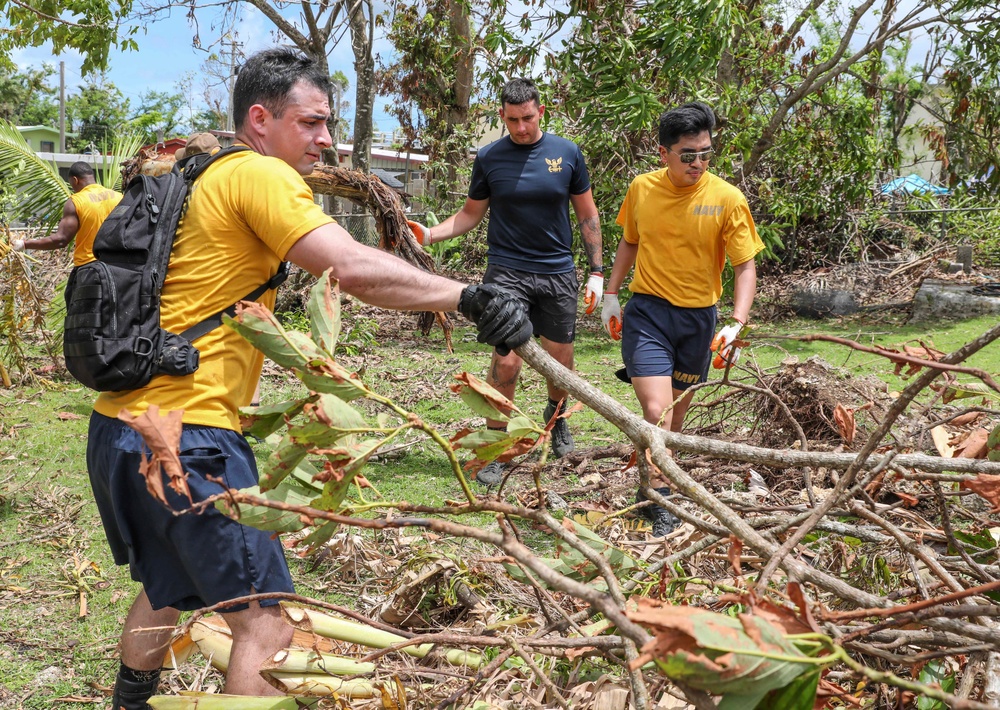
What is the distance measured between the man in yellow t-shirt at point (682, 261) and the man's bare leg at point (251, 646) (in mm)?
2406

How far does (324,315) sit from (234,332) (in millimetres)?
647

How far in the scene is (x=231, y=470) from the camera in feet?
7.39

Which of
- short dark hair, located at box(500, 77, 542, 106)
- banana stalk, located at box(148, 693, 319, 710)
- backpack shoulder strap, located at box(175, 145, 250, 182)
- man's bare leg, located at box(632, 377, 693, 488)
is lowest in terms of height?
banana stalk, located at box(148, 693, 319, 710)

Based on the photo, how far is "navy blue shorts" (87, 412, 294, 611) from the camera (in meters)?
2.15

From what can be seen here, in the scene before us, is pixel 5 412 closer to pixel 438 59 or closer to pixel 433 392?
pixel 433 392

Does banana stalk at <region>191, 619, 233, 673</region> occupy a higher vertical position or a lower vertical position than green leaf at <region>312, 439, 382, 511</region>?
lower

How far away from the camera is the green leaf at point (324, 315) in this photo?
1.75 meters

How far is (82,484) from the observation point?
525cm

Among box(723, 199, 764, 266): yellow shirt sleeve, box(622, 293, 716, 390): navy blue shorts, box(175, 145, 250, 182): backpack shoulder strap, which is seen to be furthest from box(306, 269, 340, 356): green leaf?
box(723, 199, 764, 266): yellow shirt sleeve

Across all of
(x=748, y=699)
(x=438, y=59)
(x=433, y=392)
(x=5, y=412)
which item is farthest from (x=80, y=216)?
(x=438, y=59)

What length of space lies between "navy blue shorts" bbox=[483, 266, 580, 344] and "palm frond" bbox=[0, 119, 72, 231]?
4.97 metres

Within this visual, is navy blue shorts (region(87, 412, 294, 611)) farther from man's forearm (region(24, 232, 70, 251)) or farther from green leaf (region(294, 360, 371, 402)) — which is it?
man's forearm (region(24, 232, 70, 251))

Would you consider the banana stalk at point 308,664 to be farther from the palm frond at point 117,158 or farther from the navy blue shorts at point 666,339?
the palm frond at point 117,158

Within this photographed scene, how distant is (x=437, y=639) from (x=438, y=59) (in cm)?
1389
